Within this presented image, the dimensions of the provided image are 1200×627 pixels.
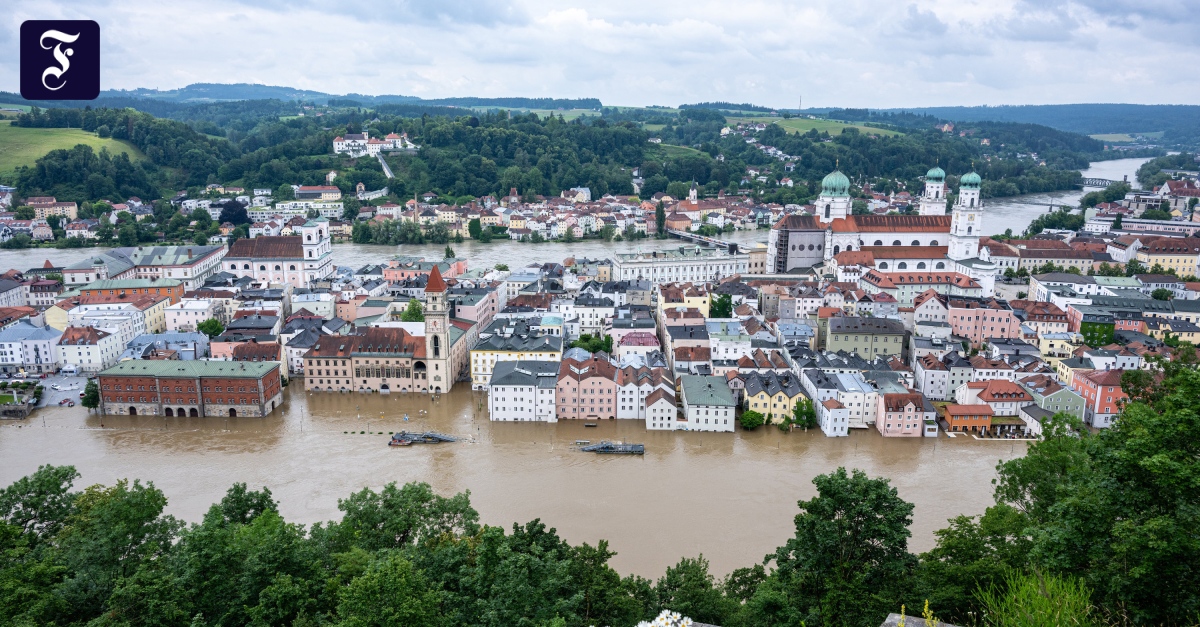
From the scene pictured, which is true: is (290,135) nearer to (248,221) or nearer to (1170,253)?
(248,221)

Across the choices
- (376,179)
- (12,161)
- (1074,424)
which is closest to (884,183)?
(376,179)

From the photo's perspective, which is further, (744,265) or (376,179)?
(376,179)

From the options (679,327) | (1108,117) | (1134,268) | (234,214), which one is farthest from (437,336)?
(1108,117)

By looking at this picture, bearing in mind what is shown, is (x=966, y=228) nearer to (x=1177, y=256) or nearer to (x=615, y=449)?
(x=1177, y=256)

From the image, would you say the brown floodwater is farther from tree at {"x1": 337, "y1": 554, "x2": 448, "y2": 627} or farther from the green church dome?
the green church dome

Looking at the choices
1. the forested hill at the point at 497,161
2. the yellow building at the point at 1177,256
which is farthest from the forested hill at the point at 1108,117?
the yellow building at the point at 1177,256

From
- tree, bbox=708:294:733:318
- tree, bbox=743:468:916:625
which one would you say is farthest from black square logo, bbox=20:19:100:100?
tree, bbox=708:294:733:318
